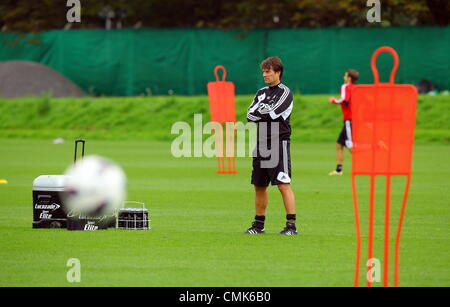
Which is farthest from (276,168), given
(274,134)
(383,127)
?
(383,127)

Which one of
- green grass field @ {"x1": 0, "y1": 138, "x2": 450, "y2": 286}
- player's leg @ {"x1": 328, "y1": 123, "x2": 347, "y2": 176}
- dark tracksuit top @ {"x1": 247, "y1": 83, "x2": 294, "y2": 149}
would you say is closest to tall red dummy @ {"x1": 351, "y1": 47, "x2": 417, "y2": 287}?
green grass field @ {"x1": 0, "y1": 138, "x2": 450, "y2": 286}

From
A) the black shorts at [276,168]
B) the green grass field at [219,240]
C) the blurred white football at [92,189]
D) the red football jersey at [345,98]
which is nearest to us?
the green grass field at [219,240]

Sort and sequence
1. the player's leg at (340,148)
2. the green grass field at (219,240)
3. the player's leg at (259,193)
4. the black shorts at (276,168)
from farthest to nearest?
the player's leg at (340,148)
the player's leg at (259,193)
the black shorts at (276,168)
the green grass field at (219,240)

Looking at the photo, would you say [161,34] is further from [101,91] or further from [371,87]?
[371,87]

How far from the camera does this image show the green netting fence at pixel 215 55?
41.6 metres

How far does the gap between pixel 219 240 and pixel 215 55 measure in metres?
32.2

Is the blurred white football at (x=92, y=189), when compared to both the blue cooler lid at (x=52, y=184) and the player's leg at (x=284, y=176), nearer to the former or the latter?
the blue cooler lid at (x=52, y=184)

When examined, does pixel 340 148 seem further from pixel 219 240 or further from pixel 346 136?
pixel 219 240

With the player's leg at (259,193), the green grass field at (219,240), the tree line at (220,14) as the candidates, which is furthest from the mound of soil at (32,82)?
the player's leg at (259,193)

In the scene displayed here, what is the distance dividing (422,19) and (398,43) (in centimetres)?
656

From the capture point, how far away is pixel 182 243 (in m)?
13.1

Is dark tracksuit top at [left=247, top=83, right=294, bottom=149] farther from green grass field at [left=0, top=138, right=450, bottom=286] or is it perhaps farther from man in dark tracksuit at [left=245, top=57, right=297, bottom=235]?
green grass field at [left=0, top=138, right=450, bottom=286]

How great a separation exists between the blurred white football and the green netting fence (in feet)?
91.2
